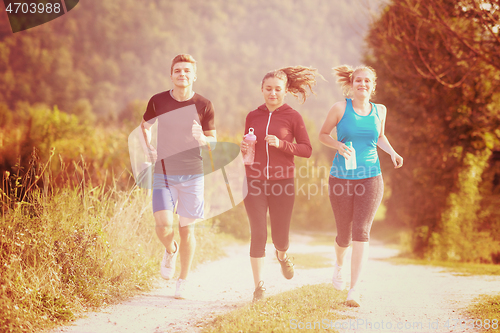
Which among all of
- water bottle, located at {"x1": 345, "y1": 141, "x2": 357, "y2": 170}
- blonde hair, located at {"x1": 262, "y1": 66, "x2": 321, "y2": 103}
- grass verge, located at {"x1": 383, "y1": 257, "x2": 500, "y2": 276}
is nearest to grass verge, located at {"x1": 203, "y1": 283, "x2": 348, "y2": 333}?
water bottle, located at {"x1": 345, "y1": 141, "x2": 357, "y2": 170}

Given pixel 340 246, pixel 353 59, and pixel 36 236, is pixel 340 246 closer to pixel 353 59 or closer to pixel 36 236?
pixel 36 236

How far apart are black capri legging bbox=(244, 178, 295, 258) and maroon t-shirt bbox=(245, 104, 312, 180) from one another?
9 cm

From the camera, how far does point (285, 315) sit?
430 centimetres

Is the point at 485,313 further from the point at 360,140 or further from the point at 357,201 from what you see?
the point at 360,140

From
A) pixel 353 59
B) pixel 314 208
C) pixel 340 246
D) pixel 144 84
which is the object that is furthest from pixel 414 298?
pixel 353 59

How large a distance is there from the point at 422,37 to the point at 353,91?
228 inches

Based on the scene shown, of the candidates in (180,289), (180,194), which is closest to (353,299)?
(180,289)

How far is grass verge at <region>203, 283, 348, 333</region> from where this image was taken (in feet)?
13.2

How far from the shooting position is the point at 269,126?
185 inches

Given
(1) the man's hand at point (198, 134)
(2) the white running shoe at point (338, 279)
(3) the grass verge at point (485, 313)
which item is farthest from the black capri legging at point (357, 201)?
(1) the man's hand at point (198, 134)

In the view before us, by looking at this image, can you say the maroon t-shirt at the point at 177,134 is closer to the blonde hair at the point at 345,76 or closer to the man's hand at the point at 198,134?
the man's hand at the point at 198,134

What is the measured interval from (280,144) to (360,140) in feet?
2.69

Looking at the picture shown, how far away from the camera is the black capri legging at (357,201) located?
4.52m

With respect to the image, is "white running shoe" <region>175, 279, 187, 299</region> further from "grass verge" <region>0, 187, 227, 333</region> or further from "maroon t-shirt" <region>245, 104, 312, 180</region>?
"maroon t-shirt" <region>245, 104, 312, 180</region>
